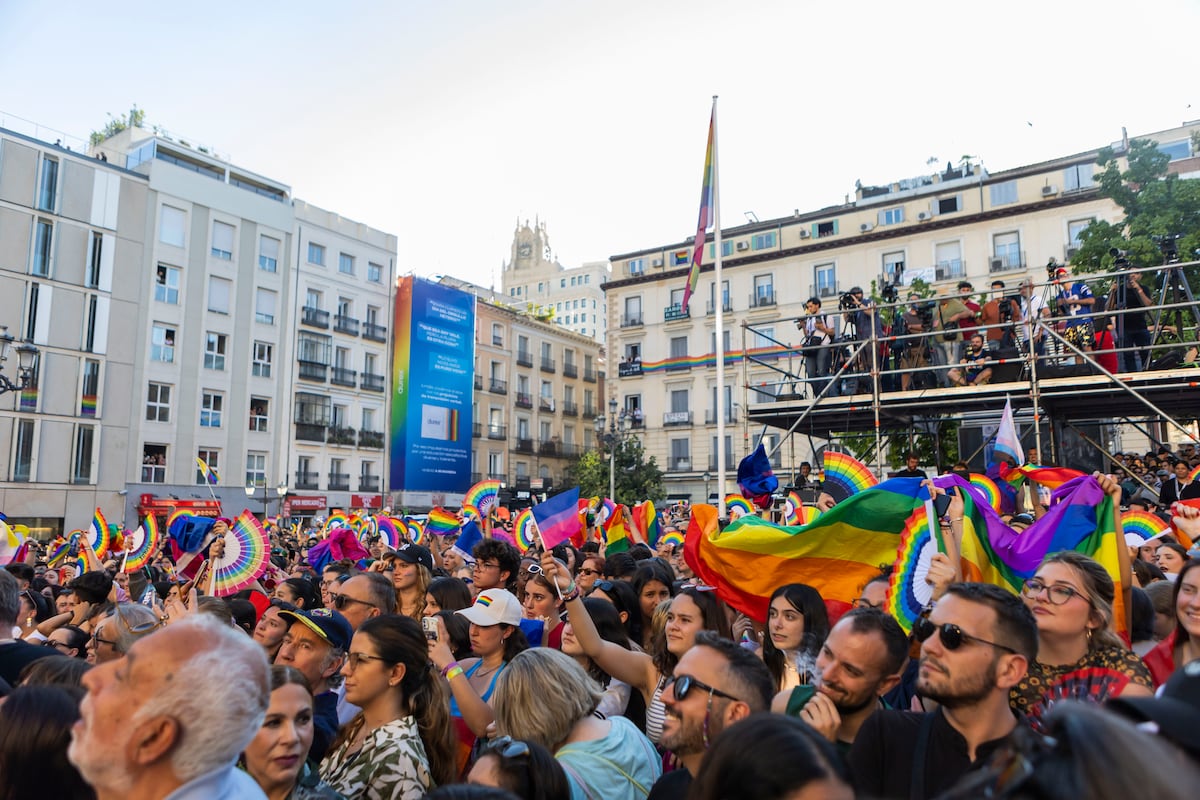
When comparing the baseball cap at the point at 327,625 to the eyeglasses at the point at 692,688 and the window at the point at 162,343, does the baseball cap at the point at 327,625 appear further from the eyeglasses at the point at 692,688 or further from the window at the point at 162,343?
the window at the point at 162,343

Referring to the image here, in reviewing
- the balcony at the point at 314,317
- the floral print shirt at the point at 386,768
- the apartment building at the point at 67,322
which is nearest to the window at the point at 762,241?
the balcony at the point at 314,317

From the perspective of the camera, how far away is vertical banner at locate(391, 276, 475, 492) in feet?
149

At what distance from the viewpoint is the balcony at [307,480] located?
133ft

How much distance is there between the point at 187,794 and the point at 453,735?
1.76 metres

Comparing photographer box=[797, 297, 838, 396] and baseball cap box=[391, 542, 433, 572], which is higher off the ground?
photographer box=[797, 297, 838, 396]

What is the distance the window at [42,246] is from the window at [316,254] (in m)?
11.4

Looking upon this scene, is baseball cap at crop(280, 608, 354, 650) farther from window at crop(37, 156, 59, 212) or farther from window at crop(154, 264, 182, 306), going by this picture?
window at crop(154, 264, 182, 306)

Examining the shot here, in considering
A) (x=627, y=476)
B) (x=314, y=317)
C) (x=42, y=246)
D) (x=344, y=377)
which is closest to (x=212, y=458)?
(x=344, y=377)

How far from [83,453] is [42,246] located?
807cm

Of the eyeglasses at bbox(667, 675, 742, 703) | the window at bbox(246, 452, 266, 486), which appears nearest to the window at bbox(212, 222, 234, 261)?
the window at bbox(246, 452, 266, 486)

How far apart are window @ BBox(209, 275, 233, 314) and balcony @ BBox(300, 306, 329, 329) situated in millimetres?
3658

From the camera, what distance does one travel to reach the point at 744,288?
48719 millimetres

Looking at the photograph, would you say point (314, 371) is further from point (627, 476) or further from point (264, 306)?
point (627, 476)

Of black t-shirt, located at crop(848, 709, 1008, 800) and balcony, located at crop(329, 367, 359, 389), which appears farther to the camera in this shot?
balcony, located at crop(329, 367, 359, 389)
